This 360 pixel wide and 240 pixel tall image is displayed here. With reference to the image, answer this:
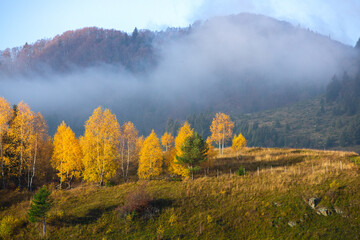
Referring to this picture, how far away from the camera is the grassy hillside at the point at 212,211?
2138 centimetres

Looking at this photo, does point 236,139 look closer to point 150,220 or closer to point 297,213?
point 297,213

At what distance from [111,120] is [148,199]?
648 inches

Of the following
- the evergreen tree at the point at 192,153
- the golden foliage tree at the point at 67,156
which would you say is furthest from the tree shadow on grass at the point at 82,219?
the evergreen tree at the point at 192,153

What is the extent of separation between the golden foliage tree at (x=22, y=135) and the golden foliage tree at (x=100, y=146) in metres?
8.56

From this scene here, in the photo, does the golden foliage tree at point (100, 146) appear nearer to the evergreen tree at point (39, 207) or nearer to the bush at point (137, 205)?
the bush at point (137, 205)

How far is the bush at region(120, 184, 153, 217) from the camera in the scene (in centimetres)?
2497

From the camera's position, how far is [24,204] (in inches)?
1144

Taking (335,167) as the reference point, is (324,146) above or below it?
below

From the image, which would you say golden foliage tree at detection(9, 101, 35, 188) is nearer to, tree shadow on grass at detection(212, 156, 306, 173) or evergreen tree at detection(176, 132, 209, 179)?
evergreen tree at detection(176, 132, 209, 179)

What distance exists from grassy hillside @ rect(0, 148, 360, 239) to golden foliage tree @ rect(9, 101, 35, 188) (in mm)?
5377

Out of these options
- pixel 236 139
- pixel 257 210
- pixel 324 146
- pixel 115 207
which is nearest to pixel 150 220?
pixel 115 207

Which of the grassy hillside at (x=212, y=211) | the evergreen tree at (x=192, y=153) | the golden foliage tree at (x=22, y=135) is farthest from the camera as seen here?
the evergreen tree at (x=192, y=153)

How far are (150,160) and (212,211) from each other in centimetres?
1736

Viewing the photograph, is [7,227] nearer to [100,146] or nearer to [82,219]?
[82,219]
